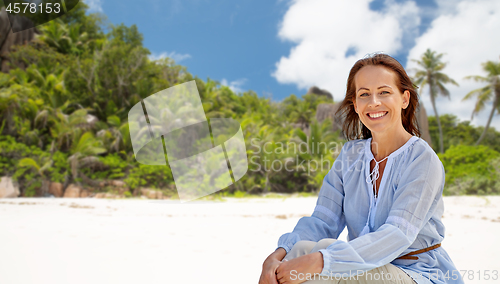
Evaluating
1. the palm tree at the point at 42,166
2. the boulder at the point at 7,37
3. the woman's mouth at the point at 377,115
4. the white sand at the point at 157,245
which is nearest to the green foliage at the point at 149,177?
the palm tree at the point at 42,166

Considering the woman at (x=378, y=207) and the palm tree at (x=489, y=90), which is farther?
the palm tree at (x=489, y=90)

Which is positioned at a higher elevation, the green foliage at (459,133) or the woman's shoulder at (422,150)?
the green foliage at (459,133)

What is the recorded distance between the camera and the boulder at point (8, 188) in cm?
976

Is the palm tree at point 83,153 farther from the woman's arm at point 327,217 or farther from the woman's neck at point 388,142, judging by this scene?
the woman's neck at point 388,142

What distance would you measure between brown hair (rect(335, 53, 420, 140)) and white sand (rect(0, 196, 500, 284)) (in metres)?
1.56

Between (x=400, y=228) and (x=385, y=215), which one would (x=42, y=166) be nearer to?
(x=385, y=215)

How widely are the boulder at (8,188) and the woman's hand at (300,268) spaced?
1136 centimetres

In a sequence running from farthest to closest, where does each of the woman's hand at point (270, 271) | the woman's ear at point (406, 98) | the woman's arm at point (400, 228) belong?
the woman's ear at point (406, 98)
the woman's hand at point (270, 271)
the woman's arm at point (400, 228)

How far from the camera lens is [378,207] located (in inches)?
44.2

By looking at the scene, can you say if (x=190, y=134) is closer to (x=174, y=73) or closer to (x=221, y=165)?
(x=221, y=165)

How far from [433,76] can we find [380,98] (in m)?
20.3

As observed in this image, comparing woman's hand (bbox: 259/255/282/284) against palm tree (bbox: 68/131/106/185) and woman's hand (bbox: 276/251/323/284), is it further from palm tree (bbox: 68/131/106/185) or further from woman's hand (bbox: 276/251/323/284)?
palm tree (bbox: 68/131/106/185)

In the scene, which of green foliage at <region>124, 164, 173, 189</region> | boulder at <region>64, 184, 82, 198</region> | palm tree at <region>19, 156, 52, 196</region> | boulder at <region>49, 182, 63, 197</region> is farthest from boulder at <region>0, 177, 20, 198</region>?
green foliage at <region>124, 164, 173, 189</region>

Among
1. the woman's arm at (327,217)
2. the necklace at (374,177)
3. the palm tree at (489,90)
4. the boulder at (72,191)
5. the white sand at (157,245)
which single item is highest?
the palm tree at (489,90)
